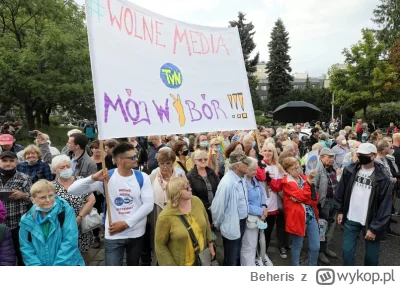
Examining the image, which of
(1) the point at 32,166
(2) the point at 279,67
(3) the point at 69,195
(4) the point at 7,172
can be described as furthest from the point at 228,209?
(2) the point at 279,67

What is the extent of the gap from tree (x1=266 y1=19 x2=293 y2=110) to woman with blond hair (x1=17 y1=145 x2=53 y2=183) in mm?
45258

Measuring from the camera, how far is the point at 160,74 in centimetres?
354

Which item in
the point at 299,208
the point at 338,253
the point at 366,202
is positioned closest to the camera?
the point at 366,202

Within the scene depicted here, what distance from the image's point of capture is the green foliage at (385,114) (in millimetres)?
27016

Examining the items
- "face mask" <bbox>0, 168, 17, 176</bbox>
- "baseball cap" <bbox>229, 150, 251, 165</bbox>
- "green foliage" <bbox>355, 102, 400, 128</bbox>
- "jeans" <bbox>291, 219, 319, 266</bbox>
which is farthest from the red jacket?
"green foliage" <bbox>355, 102, 400, 128</bbox>

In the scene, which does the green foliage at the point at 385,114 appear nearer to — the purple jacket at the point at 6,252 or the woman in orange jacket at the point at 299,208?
the woman in orange jacket at the point at 299,208

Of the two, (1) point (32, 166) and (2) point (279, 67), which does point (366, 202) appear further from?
(2) point (279, 67)

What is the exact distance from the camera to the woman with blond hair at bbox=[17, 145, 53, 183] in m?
4.28

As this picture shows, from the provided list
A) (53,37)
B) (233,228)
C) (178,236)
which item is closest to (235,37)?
(233,228)

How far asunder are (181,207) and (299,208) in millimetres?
1836

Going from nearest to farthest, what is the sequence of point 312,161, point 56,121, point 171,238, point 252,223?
1. point 171,238
2. point 252,223
3. point 312,161
4. point 56,121

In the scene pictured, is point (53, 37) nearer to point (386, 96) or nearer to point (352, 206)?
point (352, 206)

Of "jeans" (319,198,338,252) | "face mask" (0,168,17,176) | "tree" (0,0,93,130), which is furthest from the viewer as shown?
A: "tree" (0,0,93,130)

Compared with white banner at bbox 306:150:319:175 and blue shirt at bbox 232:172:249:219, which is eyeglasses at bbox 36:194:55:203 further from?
white banner at bbox 306:150:319:175
